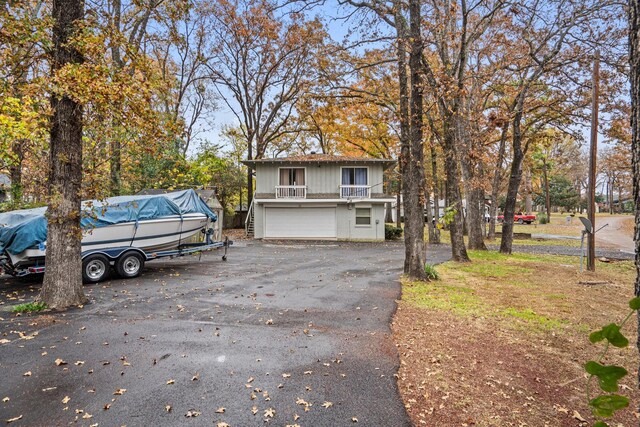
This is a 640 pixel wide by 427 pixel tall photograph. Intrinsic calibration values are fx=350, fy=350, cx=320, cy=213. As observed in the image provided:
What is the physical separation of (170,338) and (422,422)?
12.6ft

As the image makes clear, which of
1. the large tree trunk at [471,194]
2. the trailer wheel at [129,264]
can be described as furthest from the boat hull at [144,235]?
the large tree trunk at [471,194]

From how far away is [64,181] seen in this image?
21.9ft

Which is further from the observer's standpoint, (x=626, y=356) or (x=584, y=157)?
(x=584, y=157)

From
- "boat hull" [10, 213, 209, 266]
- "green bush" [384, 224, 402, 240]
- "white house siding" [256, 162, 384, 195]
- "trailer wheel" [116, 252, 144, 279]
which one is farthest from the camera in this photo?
"green bush" [384, 224, 402, 240]

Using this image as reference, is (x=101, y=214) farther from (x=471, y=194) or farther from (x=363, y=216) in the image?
(x=363, y=216)

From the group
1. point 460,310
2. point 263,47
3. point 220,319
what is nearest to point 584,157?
point 263,47

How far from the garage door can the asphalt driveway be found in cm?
A: 1490

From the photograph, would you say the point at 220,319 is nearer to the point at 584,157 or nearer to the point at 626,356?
the point at 626,356

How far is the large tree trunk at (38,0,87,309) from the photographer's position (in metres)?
6.46

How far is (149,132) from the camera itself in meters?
6.70

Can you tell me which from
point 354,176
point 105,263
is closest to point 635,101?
point 105,263

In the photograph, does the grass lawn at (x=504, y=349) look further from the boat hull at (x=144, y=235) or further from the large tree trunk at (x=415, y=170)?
the boat hull at (x=144, y=235)

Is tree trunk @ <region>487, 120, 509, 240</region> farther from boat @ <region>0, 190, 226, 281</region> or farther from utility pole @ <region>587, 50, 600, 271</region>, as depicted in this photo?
boat @ <region>0, 190, 226, 281</region>

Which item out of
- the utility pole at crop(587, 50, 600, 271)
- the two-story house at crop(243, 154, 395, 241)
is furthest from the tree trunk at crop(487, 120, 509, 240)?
the two-story house at crop(243, 154, 395, 241)
